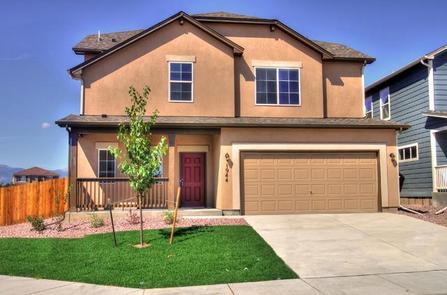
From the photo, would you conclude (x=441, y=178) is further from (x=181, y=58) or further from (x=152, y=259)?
(x=152, y=259)

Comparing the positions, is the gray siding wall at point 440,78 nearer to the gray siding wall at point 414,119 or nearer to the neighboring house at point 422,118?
the neighboring house at point 422,118

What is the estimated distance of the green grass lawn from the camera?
8.56 meters

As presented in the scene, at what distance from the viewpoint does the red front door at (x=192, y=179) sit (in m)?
18.1

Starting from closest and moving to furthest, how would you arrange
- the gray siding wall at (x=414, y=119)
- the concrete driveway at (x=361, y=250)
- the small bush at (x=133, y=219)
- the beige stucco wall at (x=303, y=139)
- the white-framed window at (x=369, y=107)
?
the concrete driveway at (x=361, y=250) < the small bush at (x=133, y=219) < the beige stucco wall at (x=303, y=139) < the gray siding wall at (x=414, y=119) < the white-framed window at (x=369, y=107)

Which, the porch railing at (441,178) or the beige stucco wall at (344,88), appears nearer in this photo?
the porch railing at (441,178)

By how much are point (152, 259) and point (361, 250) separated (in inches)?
199

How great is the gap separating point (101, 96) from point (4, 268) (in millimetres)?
9002

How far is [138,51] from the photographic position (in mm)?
17703

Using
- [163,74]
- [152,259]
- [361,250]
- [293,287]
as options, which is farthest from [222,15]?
[293,287]

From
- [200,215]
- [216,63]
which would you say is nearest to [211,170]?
[200,215]

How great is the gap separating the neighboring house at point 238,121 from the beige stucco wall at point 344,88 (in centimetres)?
4

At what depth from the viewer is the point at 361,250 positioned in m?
10.8

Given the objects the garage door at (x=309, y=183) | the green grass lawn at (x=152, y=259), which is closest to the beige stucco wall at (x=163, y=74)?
the garage door at (x=309, y=183)

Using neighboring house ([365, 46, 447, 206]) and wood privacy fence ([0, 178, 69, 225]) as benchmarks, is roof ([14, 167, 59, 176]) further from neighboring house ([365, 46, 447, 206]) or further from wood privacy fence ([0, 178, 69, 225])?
neighboring house ([365, 46, 447, 206])
